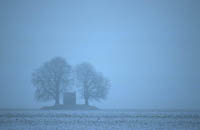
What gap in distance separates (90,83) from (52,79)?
250 inches

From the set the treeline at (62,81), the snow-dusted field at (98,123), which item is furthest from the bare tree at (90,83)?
the snow-dusted field at (98,123)

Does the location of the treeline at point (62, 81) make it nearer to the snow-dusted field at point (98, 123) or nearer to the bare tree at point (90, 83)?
the bare tree at point (90, 83)

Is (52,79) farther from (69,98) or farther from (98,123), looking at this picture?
(98,123)

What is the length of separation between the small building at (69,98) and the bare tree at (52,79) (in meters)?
1.57

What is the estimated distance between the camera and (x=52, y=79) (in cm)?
5272

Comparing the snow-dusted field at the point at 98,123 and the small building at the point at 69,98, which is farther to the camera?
the small building at the point at 69,98

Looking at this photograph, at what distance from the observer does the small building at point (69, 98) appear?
50.7 metres

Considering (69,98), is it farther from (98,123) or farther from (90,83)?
(98,123)

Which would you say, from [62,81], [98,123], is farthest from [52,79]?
[98,123]

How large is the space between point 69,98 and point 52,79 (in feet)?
14.9

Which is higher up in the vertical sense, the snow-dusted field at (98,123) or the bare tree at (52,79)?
the bare tree at (52,79)

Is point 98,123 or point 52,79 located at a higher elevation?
point 52,79

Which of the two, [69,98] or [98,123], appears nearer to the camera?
[98,123]

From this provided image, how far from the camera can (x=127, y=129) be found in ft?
53.9
